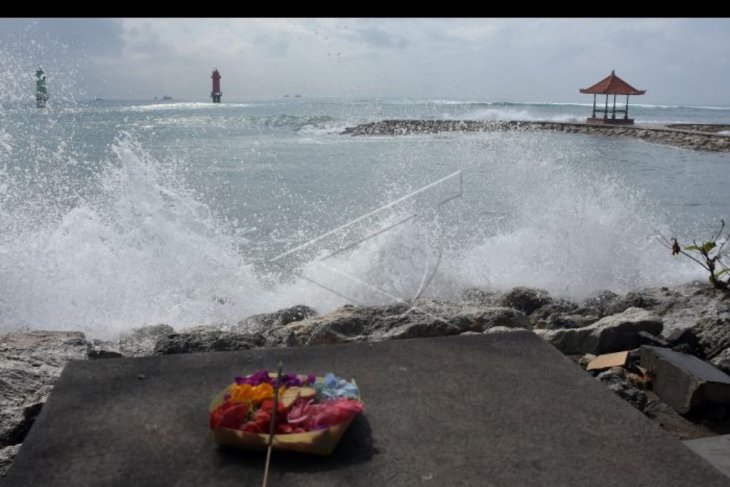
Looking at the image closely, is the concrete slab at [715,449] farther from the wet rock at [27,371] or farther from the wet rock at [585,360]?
the wet rock at [27,371]

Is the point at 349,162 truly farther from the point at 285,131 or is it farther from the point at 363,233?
the point at 285,131

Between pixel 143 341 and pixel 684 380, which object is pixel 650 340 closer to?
pixel 684 380

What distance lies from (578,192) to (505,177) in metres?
5.75

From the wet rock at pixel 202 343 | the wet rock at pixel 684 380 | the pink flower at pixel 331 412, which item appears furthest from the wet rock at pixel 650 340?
the pink flower at pixel 331 412

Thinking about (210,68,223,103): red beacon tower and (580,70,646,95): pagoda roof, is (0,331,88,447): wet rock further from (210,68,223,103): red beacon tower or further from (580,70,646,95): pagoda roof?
(210,68,223,103): red beacon tower

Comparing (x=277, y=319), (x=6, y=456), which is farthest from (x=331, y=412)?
(x=277, y=319)

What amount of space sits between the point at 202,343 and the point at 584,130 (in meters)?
29.2

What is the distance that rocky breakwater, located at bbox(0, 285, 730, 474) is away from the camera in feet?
11.1

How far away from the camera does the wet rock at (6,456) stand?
2.59m

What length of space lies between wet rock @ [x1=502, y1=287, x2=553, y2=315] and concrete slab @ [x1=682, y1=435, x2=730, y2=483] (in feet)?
9.76

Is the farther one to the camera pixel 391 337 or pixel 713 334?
pixel 713 334

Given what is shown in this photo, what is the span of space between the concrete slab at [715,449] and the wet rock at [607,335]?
1356 mm

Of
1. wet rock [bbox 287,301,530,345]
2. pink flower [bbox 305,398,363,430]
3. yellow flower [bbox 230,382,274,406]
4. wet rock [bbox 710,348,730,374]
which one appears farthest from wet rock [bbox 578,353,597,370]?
yellow flower [bbox 230,382,274,406]

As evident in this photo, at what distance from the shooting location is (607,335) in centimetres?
420
